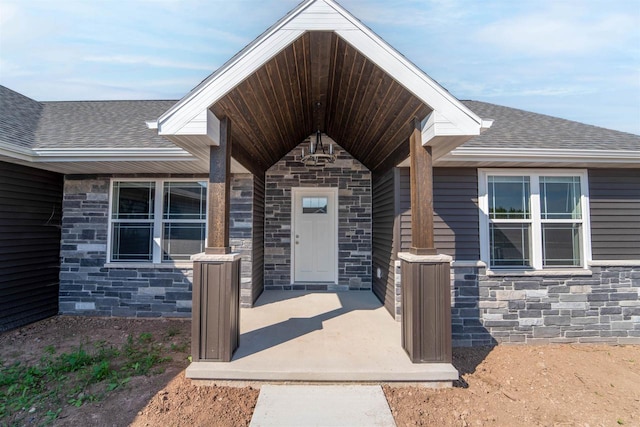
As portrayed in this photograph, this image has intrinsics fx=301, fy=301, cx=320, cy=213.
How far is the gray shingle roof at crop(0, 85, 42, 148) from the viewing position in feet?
14.1

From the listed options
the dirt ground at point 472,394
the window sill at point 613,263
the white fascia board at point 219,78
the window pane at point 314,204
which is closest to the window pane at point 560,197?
the window sill at point 613,263

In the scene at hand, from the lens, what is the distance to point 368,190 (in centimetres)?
606

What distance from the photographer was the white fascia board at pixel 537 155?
408 cm

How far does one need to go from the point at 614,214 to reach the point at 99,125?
27.8ft

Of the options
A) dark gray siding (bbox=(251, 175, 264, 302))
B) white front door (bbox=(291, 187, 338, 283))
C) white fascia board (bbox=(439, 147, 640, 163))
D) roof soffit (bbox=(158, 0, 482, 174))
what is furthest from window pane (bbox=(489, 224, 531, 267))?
dark gray siding (bbox=(251, 175, 264, 302))

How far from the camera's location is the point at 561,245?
4500 mm

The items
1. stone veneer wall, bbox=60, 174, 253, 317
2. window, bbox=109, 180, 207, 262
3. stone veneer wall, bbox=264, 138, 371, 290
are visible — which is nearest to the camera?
stone veneer wall, bbox=60, 174, 253, 317

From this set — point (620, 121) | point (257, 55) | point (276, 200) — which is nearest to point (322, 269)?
point (276, 200)

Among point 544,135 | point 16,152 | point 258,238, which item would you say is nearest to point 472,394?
point 258,238

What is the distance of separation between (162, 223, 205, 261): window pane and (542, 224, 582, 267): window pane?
5.42m

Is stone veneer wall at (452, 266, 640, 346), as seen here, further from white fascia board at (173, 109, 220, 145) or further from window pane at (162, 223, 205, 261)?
window pane at (162, 223, 205, 261)

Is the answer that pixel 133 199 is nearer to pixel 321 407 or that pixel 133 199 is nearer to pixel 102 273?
pixel 102 273

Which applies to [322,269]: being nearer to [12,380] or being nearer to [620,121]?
[12,380]

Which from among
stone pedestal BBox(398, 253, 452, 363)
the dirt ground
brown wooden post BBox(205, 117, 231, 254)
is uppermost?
brown wooden post BBox(205, 117, 231, 254)
